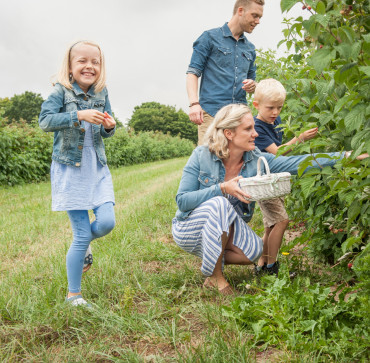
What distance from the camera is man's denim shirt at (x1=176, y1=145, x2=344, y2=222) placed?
2.67 m

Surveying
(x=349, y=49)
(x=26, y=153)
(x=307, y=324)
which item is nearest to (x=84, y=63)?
(x=349, y=49)

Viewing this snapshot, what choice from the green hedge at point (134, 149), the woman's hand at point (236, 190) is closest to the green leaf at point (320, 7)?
the woman's hand at point (236, 190)

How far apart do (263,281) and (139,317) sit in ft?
2.42

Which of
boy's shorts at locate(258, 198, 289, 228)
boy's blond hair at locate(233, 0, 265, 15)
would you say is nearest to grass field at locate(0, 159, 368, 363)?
boy's shorts at locate(258, 198, 289, 228)

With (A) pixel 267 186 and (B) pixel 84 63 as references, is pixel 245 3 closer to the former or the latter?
(B) pixel 84 63

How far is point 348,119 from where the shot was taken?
146 cm

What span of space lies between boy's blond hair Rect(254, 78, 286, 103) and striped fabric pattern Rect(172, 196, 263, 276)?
756 millimetres

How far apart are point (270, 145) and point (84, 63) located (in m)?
1.39

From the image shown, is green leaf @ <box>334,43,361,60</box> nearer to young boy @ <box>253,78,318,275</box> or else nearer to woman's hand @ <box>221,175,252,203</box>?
woman's hand @ <box>221,175,252,203</box>

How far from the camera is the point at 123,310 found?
2.30 meters

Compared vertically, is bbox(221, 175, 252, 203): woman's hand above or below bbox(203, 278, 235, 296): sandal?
above

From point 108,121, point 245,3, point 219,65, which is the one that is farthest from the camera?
point 219,65

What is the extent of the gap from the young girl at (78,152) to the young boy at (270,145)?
3.40ft

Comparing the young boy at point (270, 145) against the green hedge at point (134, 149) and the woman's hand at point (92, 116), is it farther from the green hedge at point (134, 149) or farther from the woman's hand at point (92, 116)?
the green hedge at point (134, 149)
